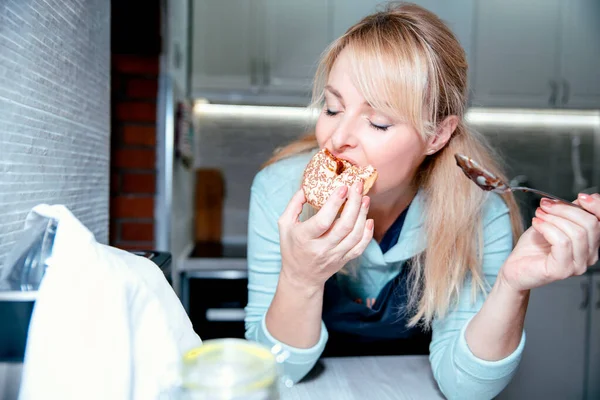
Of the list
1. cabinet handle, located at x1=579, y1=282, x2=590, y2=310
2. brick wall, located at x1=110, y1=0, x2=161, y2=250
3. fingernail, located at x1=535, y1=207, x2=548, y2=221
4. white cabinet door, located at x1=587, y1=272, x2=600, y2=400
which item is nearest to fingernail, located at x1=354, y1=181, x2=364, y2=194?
fingernail, located at x1=535, y1=207, x2=548, y2=221

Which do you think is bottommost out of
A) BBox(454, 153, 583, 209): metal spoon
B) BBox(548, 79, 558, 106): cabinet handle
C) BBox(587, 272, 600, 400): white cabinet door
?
BBox(587, 272, 600, 400): white cabinet door

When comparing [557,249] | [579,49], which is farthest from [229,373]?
[579,49]

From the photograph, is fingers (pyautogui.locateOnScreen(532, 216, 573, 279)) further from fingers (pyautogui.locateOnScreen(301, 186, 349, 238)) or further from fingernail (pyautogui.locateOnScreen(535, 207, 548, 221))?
fingers (pyautogui.locateOnScreen(301, 186, 349, 238))

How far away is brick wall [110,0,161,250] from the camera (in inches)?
64.7

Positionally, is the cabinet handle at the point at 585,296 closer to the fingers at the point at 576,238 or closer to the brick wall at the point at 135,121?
the fingers at the point at 576,238

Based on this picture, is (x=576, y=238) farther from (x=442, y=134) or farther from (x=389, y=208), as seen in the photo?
(x=389, y=208)

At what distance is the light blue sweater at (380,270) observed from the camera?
0.91m

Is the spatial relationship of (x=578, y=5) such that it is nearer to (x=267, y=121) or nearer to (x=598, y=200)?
(x=267, y=121)

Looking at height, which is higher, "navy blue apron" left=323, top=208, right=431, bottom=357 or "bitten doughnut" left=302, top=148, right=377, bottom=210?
"bitten doughnut" left=302, top=148, right=377, bottom=210

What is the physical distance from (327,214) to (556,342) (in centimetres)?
208

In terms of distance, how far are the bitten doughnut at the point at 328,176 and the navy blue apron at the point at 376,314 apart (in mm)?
343

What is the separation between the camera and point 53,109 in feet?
2.20

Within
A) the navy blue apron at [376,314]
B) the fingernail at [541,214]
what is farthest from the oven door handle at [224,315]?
the fingernail at [541,214]

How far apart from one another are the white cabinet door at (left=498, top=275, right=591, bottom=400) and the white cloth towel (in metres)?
2.20
